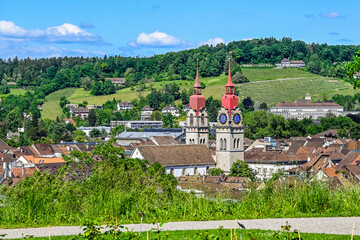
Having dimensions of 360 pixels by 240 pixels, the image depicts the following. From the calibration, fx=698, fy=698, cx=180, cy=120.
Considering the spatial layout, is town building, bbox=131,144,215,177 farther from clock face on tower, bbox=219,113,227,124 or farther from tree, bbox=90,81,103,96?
tree, bbox=90,81,103,96

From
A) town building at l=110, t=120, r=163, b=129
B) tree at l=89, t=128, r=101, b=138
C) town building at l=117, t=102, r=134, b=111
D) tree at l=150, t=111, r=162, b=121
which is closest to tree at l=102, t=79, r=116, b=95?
town building at l=117, t=102, r=134, b=111

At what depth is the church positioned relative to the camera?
67500 mm

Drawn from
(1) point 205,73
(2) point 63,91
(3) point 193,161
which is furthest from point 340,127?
(2) point 63,91

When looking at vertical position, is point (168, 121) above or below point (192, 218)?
below

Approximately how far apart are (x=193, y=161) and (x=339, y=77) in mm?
132781

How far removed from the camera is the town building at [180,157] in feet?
193

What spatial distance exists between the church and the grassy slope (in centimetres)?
9069

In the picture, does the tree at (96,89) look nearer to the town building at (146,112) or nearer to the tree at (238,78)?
the town building at (146,112)

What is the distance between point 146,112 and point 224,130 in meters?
97.7

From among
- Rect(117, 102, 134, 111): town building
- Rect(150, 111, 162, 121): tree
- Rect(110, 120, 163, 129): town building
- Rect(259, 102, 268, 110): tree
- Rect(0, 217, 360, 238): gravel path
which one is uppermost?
Rect(0, 217, 360, 238): gravel path

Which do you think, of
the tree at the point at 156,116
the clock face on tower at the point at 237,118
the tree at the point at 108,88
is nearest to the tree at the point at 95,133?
the tree at the point at 156,116

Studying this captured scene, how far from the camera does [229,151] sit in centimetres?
6731

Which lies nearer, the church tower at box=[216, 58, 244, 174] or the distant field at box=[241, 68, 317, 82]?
the church tower at box=[216, 58, 244, 174]

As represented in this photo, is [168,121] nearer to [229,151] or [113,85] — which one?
[113,85]
